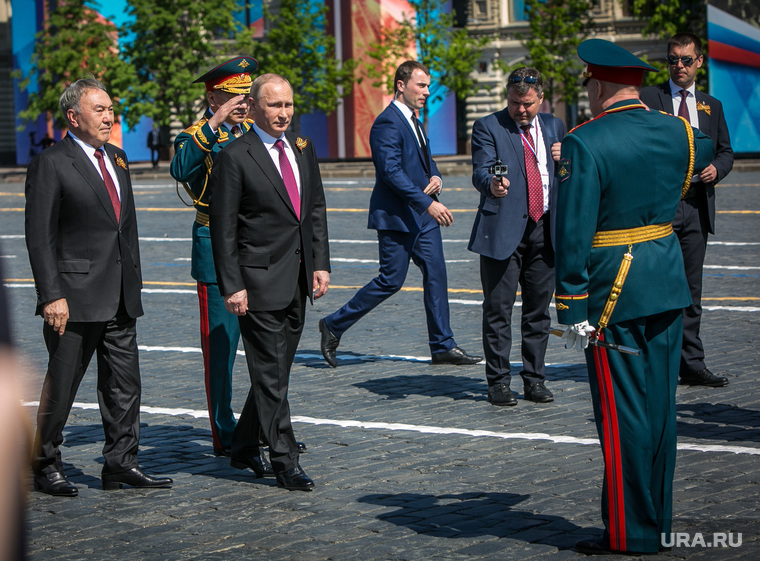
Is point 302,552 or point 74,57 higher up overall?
point 74,57

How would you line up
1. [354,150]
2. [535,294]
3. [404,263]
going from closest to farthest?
[535,294], [404,263], [354,150]

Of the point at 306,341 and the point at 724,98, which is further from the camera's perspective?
the point at 724,98

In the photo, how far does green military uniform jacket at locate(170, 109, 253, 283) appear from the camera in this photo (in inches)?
253

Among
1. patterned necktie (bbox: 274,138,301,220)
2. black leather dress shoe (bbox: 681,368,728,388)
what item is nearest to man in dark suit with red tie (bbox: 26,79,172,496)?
patterned necktie (bbox: 274,138,301,220)

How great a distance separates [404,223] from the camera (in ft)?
29.7

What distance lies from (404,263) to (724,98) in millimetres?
27504

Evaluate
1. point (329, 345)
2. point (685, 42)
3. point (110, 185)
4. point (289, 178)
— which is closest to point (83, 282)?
point (110, 185)

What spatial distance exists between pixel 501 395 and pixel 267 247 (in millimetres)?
2278

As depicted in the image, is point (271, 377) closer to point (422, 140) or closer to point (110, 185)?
point (110, 185)

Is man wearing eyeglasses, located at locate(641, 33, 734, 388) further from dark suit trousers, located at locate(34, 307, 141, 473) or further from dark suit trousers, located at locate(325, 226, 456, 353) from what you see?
dark suit trousers, located at locate(34, 307, 141, 473)

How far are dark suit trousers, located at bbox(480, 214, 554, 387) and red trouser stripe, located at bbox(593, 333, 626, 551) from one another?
9.70 feet

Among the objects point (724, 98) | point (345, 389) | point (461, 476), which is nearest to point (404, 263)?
point (345, 389)

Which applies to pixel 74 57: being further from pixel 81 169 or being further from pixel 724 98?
pixel 81 169

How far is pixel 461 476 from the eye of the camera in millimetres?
6039
